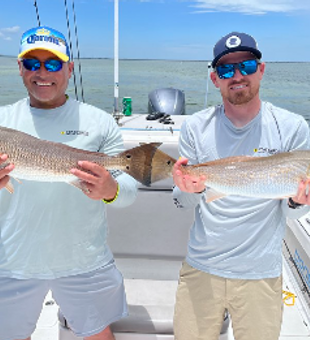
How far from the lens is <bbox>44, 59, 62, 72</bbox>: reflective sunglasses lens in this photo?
8.19 feet

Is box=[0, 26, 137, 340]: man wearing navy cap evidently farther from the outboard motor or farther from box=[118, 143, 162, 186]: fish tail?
the outboard motor

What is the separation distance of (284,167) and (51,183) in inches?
54.6

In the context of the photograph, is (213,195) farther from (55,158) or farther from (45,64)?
(45,64)

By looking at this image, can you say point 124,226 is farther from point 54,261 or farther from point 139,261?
point 54,261

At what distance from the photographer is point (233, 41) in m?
2.51

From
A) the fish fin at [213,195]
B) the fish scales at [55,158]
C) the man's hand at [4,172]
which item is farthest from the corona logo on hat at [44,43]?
the fish fin at [213,195]

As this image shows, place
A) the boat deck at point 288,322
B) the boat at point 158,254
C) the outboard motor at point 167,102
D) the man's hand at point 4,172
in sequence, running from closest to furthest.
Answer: the man's hand at point 4,172, the boat deck at point 288,322, the boat at point 158,254, the outboard motor at point 167,102

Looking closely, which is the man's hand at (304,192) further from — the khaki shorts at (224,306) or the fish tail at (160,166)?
the fish tail at (160,166)

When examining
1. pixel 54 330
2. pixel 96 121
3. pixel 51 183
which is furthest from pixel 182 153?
pixel 54 330

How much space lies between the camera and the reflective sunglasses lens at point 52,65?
250cm

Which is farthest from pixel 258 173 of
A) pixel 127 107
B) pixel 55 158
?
pixel 127 107

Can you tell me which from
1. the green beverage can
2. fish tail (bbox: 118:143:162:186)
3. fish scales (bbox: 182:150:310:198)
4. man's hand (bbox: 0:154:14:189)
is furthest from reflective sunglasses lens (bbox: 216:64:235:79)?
the green beverage can

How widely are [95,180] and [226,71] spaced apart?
1.04 m

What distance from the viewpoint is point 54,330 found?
11.6ft
